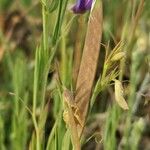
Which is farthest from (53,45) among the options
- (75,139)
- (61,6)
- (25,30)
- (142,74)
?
(25,30)

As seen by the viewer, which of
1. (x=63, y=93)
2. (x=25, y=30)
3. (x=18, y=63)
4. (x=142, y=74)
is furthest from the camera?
(x=25, y=30)

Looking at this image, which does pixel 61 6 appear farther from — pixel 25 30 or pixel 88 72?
pixel 25 30

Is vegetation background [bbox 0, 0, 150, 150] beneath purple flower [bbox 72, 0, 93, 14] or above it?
A: beneath

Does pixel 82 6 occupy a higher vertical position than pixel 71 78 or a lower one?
higher

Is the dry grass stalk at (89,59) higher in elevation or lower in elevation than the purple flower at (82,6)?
lower

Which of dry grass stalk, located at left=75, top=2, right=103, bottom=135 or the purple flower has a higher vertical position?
the purple flower

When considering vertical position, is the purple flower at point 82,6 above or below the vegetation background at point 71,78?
above
